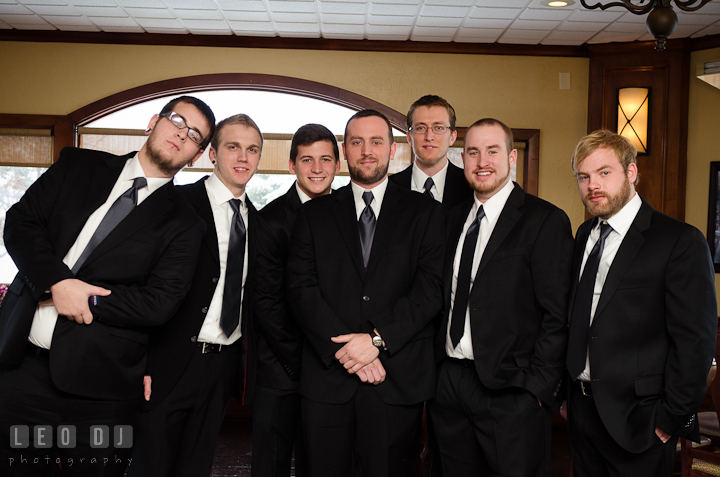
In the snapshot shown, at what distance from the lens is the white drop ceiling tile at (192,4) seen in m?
4.49

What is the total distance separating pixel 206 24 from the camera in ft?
16.5

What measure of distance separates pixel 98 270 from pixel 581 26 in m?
4.52

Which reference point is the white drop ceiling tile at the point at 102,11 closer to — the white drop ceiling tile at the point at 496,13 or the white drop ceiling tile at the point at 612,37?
the white drop ceiling tile at the point at 496,13

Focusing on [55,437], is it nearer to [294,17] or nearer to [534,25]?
[294,17]

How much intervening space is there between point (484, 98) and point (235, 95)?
2.52 metres

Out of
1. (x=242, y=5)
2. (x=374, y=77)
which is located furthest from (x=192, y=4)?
(x=374, y=77)

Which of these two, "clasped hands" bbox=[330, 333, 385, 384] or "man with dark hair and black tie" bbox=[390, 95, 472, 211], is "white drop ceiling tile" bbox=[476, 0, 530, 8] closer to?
"man with dark hair and black tie" bbox=[390, 95, 472, 211]

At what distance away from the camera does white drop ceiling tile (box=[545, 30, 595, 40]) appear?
5.02 metres

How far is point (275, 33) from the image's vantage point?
522 centimetres

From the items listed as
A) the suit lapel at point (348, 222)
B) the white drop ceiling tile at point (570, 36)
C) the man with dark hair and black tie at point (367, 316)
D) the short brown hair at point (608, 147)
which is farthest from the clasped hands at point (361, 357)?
the white drop ceiling tile at point (570, 36)

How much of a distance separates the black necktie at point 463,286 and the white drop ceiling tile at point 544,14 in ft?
9.75

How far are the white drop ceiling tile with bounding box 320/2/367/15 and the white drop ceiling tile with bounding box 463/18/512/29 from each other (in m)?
0.93

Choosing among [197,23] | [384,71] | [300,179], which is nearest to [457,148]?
[384,71]

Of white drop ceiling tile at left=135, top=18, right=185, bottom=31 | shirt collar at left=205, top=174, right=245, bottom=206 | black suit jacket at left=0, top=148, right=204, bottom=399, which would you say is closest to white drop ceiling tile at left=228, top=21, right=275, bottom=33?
white drop ceiling tile at left=135, top=18, right=185, bottom=31
